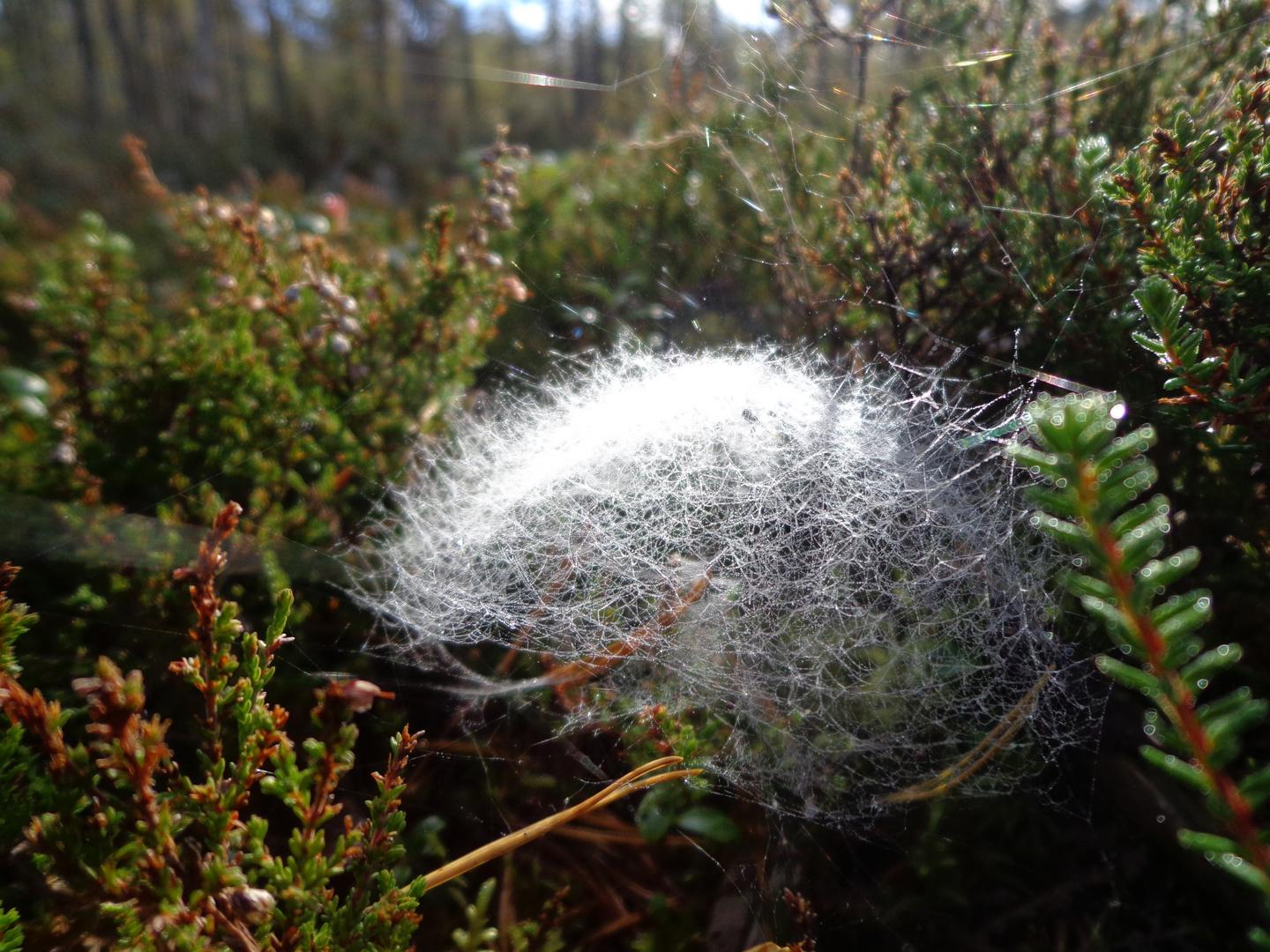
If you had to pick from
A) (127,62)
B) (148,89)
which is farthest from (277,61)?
(127,62)

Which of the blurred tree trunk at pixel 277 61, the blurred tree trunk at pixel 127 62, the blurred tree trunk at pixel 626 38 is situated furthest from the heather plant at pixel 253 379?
the blurred tree trunk at pixel 127 62

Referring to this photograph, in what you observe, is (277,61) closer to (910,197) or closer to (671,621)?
(910,197)

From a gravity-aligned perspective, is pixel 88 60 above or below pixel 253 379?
above

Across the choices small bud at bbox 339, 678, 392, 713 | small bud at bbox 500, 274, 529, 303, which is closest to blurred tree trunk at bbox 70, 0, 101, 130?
small bud at bbox 500, 274, 529, 303

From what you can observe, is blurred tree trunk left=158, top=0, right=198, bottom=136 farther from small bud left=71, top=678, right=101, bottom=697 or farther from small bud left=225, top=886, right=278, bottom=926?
small bud left=225, top=886, right=278, bottom=926

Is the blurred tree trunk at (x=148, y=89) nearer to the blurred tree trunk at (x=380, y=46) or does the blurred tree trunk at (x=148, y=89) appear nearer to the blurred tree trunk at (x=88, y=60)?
the blurred tree trunk at (x=88, y=60)

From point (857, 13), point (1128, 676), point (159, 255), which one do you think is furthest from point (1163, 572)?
point (159, 255)
